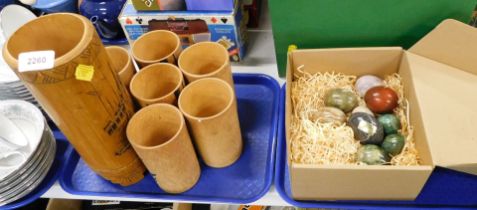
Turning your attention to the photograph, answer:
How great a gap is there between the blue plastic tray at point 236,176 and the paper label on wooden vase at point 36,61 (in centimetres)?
35

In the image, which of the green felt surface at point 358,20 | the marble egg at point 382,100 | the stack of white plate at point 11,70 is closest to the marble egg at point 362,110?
the marble egg at point 382,100

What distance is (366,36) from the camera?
Result: 2.63 feet

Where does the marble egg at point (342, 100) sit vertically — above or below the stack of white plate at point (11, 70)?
below

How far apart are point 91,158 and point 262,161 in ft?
1.07

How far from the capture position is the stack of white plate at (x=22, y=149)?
2.51ft

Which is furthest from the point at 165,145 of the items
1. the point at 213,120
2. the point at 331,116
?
the point at 331,116

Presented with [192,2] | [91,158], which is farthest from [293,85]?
[91,158]

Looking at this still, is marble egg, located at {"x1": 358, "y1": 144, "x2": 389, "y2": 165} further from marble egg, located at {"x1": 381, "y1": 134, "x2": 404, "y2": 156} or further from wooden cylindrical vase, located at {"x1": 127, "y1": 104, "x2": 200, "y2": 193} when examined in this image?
wooden cylindrical vase, located at {"x1": 127, "y1": 104, "x2": 200, "y2": 193}

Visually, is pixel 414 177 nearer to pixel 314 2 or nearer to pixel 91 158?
pixel 314 2

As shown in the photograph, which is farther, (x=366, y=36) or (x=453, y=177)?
(x=366, y=36)

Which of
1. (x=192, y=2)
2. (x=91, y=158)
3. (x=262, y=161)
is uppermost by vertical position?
(x=192, y=2)

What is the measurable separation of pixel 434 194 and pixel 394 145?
11 centimetres

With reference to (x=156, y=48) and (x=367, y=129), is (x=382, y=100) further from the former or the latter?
(x=156, y=48)

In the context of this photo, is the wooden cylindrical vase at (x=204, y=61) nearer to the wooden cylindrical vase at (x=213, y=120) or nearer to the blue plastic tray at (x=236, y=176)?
the wooden cylindrical vase at (x=213, y=120)
